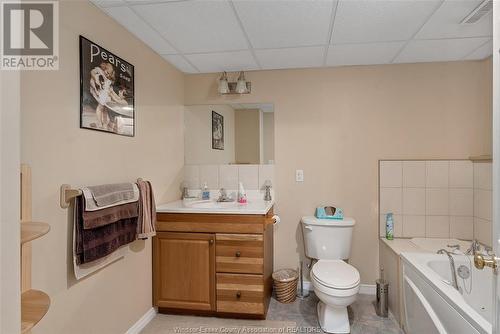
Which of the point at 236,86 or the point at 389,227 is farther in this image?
the point at 236,86

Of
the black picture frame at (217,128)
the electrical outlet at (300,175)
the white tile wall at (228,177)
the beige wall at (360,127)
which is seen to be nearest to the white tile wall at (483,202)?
Answer: the beige wall at (360,127)

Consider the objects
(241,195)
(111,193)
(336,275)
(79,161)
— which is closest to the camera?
(79,161)

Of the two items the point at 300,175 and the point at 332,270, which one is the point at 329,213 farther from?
the point at 332,270

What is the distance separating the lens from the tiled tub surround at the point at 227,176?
2.87 metres

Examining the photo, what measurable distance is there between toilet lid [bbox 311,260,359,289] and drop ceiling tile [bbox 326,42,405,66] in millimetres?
1748

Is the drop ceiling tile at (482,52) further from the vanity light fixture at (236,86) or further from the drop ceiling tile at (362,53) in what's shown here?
the vanity light fixture at (236,86)

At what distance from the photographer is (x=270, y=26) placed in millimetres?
1941

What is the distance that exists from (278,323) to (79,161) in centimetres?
182

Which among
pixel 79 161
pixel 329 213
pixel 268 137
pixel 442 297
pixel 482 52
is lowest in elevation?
pixel 442 297

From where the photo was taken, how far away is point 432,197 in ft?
8.60

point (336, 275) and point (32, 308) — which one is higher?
point (32, 308)

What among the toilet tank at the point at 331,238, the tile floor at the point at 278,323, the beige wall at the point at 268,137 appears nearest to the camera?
the tile floor at the point at 278,323

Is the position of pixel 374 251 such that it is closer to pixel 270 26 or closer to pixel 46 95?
pixel 270 26

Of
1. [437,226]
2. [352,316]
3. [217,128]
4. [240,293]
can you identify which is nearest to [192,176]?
[217,128]
